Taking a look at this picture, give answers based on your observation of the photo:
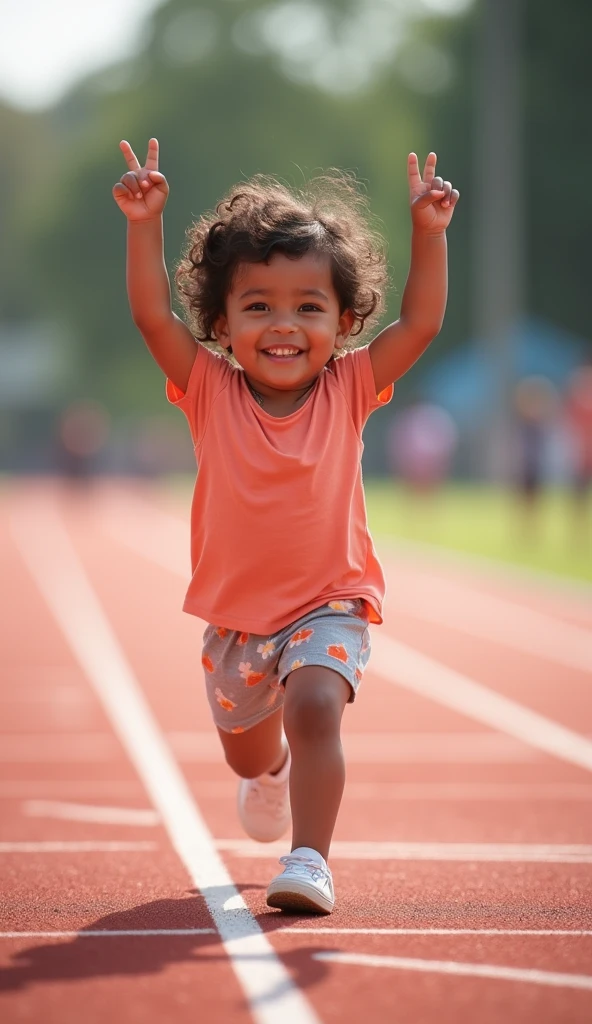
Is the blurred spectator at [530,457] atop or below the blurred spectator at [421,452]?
atop

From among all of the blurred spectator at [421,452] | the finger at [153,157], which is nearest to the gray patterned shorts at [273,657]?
the finger at [153,157]

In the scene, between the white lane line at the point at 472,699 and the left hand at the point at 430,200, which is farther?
the white lane line at the point at 472,699

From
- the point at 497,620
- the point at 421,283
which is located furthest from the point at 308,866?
the point at 497,620

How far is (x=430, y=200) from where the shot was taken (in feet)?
16.5

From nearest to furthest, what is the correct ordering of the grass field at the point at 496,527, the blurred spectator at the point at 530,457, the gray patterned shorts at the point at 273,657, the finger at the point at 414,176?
the gray patterned shorts at the point at 273,657, the finger at the point at 414,176, the grass field at the point at 496,527, the blurred spectator at the point at 530,457

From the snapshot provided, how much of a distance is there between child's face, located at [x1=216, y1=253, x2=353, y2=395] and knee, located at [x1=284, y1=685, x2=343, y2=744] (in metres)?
0.91

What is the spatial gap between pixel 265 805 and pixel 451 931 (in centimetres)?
122

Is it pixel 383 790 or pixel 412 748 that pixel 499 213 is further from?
pixel 383 790

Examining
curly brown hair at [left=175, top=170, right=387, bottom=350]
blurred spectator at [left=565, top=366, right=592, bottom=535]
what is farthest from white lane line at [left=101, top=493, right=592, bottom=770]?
blurred spectator at [left=565, top=366, right=592, bottom=535]

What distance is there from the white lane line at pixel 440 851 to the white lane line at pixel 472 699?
1811 mm

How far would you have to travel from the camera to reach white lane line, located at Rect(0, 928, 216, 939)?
4.31 metres

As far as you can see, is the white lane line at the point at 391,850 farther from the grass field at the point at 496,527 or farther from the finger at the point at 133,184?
the grass field at the point at 496,527

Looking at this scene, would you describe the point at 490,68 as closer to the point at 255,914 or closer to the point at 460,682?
the point at 460,682

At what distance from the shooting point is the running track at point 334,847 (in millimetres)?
3809
